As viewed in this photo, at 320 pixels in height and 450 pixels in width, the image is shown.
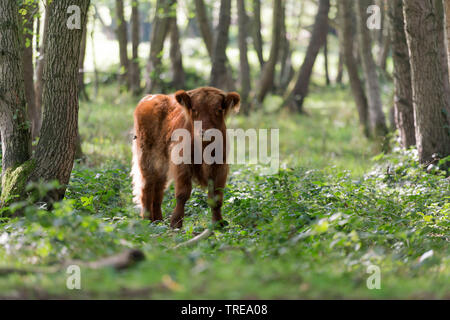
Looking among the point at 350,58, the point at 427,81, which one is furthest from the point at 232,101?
the point at 350,58

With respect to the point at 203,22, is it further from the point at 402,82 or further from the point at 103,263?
the point at 103,263

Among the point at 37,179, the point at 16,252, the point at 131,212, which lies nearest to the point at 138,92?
the point at 131,212

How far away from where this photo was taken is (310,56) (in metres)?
20.7

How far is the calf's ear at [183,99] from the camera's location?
701cm

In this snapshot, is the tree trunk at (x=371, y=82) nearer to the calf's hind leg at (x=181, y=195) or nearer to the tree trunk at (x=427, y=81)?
the tree trunk at (x=427, y=81)

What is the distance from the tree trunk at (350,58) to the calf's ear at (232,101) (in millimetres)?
9220

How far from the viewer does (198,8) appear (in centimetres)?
1734

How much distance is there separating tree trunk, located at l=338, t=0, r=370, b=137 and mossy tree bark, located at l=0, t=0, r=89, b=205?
411 inches

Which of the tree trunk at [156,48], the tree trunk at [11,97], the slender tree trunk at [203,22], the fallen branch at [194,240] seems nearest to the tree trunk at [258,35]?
the slender tree trunk at [203,22]

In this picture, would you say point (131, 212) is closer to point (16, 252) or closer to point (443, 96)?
point (16, 252)

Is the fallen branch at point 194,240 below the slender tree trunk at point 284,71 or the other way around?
below

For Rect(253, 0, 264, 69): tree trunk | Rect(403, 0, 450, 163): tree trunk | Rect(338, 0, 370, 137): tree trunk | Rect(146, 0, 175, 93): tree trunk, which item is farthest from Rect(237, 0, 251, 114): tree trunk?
Rect(403, 0, 450, 163): tree trunk

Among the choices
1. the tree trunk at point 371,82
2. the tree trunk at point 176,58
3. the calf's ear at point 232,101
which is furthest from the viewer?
the tree trunk at point 176,58
